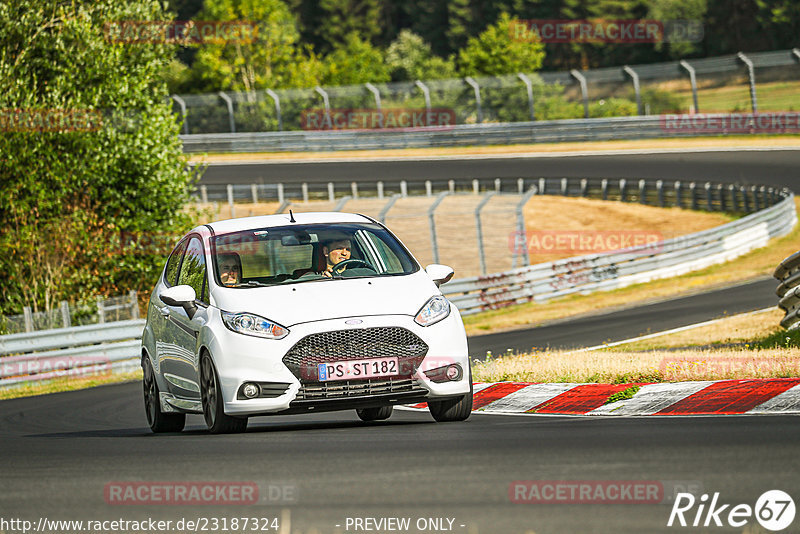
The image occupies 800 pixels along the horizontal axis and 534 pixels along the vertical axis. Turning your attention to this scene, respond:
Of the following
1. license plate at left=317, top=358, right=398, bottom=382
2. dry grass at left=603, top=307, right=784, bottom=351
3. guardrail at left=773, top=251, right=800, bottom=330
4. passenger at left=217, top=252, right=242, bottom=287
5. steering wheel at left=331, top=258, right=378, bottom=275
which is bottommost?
dry grass at left=603, top=307, right=784, bottom=351

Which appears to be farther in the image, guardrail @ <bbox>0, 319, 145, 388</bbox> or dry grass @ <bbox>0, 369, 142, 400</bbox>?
guardrail @ <bbox>0, 319, 145, 388</bbox>

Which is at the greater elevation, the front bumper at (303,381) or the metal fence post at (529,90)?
the front bumper at (303,381)

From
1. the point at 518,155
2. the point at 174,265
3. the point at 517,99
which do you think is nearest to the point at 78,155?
the point at 174,265

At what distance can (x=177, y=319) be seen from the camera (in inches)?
375

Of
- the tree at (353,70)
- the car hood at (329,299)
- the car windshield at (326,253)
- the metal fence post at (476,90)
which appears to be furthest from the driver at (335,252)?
the tree at (353,70)

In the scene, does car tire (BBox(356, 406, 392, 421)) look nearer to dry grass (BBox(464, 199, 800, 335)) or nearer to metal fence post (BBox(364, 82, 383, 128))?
dry grass (BBox(464, 199, 800, 335))

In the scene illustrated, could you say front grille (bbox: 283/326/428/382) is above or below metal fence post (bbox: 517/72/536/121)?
above

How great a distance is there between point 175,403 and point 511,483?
15.7 ft

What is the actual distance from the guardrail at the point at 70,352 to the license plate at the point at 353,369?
42.6ft

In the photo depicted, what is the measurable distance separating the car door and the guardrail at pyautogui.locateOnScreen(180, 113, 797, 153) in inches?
1644

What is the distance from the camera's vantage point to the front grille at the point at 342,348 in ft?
27.0

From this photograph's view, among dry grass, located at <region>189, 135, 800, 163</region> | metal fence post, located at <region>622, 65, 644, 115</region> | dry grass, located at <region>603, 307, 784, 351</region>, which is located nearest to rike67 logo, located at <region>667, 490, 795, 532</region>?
dry grass, located at <region>603, 307, 784, 351</region>

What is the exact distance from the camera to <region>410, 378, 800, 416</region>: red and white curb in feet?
27.2

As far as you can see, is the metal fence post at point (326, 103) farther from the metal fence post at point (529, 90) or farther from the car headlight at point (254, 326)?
the car headlight at point (254, 326)
